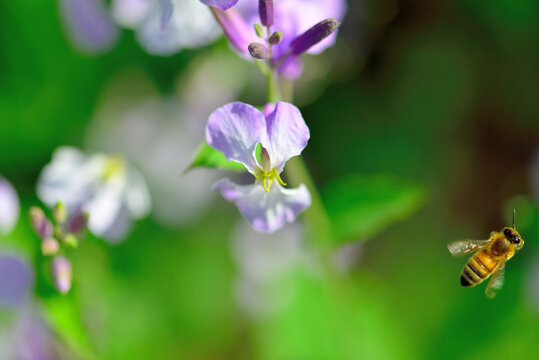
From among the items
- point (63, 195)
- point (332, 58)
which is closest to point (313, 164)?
point (332, 58)

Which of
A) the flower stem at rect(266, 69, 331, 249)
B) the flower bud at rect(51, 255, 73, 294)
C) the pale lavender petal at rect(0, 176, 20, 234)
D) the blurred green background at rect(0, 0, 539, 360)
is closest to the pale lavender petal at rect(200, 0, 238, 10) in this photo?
the flower stem at rect(266, 69, 331, 249)

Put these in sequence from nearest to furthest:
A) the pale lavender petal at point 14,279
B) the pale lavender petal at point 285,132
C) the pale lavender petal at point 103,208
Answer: the pale lavender petal at point 285,132
the pale lavender petal at point 103,208
the pale lavender petal at point 14,279

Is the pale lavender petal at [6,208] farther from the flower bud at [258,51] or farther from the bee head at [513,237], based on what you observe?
the bee head at [513,237]

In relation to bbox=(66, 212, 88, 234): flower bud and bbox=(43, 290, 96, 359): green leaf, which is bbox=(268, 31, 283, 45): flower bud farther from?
bbox=(43, 290, 96, 359): green leaf

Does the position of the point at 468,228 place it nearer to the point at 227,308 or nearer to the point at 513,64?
the point at 513,64

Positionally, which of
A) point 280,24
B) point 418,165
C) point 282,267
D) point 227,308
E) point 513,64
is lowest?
point 227,308


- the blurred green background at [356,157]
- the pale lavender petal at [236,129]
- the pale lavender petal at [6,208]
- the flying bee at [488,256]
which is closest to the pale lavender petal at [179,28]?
the pale lavender petal at [236,129]

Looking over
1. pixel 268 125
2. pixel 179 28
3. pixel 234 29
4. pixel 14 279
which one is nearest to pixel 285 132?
pixel 268 125
